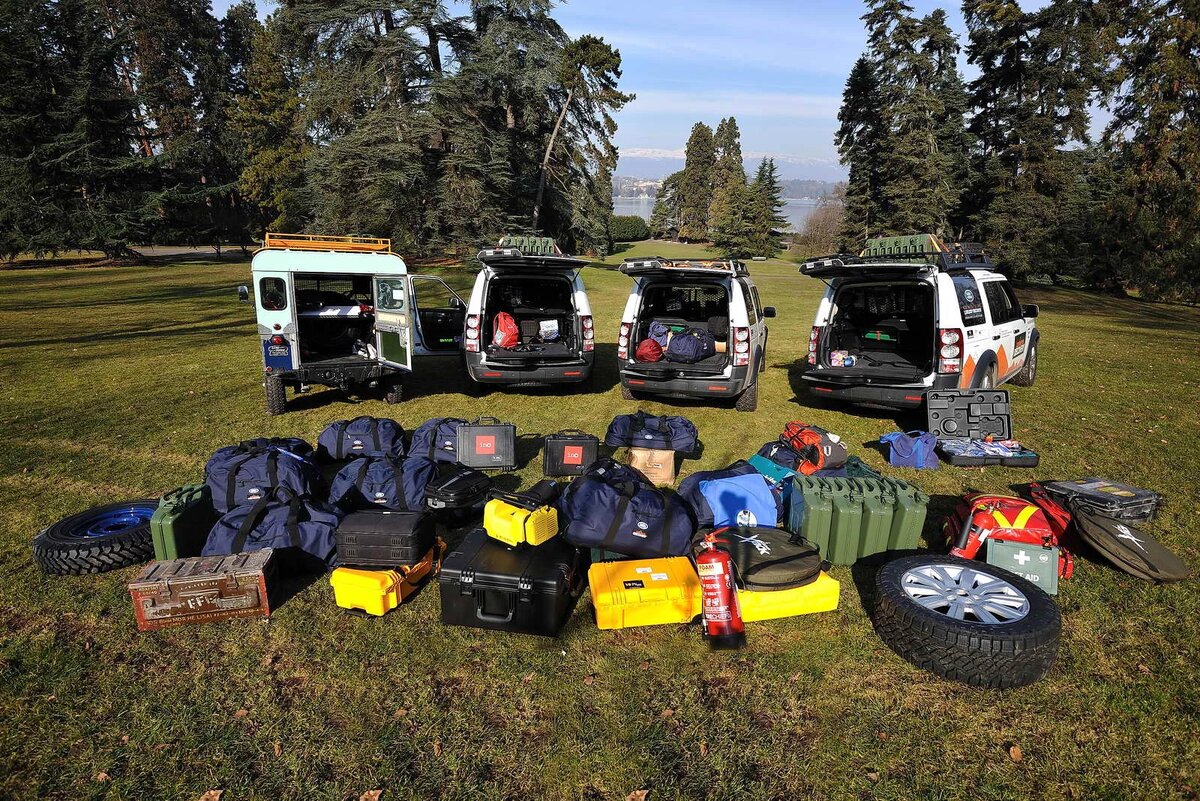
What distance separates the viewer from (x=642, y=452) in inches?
228

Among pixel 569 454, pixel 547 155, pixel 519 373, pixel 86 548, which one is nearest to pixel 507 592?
pixel 569 454

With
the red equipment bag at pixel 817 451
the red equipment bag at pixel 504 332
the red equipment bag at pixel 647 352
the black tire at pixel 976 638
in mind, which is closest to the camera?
the black tire at pixel 976 638

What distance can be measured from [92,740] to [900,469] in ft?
21.4

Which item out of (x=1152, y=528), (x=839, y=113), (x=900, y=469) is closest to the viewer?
(x=1152, y=528)

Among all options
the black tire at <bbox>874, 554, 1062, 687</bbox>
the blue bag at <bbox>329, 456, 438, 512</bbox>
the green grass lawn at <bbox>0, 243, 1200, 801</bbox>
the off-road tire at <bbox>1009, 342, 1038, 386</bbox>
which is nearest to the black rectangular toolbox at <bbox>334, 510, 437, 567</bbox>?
the green grass lawn at <bbox>0, 243, 1200, 801</bbox>

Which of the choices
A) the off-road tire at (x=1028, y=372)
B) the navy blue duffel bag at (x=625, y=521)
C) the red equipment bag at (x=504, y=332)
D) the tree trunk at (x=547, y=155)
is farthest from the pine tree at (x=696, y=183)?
the navy blue duffel bag at (x=625, y=521)

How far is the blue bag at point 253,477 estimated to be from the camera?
4434mm

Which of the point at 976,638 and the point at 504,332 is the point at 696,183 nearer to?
the point at 504,332

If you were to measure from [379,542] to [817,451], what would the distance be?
3.84m

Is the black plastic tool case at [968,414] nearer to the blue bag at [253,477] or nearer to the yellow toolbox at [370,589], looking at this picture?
the yellow toolbox at [370,589]

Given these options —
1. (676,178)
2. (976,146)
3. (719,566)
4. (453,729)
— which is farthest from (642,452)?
(676,178)

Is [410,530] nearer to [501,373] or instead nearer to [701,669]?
[701,669]

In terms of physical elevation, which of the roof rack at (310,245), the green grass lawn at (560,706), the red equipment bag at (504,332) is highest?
the roof rack at (310,245)

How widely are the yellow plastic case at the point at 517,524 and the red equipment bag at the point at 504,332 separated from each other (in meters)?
4.67
